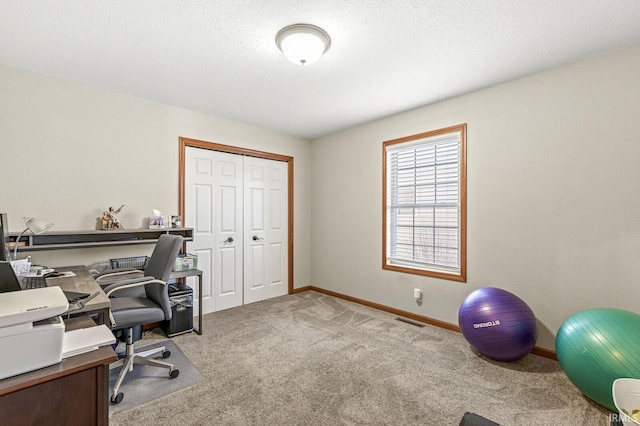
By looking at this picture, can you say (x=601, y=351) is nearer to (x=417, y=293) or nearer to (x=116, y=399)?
(x=417, y=293)

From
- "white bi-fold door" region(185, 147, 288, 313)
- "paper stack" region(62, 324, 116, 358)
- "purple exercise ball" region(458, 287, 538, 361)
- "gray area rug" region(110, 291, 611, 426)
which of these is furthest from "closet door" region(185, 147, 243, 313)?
"purple exercise ball" region(458, 287, 538, 361)

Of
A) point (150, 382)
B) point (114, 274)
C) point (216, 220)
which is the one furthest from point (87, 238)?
point (150, 382)

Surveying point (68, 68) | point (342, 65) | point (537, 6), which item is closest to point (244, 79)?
point (342, 65)

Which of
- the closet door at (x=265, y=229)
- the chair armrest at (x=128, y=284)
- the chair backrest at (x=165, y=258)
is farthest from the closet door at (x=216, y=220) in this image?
the chair armrest at (x=128, y=284)

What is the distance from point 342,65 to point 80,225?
9.46ft

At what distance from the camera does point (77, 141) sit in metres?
2.93

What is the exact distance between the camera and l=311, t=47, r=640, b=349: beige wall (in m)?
2.31

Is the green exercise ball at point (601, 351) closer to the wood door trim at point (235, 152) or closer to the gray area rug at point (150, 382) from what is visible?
the gray area rug at point (150, 382)

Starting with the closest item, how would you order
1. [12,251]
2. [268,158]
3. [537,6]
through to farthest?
[537,6]
[12,251]
[268,158]

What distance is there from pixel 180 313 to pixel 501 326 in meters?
3.00

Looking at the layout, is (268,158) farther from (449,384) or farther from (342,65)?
(449,384)

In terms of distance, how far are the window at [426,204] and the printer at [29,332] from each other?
3232 millimetres

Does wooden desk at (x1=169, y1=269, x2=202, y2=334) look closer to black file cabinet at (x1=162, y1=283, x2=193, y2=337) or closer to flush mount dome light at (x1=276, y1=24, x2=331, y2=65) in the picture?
black file cabinet at (x1=162, y1=283, x2=193, y2=337)

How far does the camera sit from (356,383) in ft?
7.42
